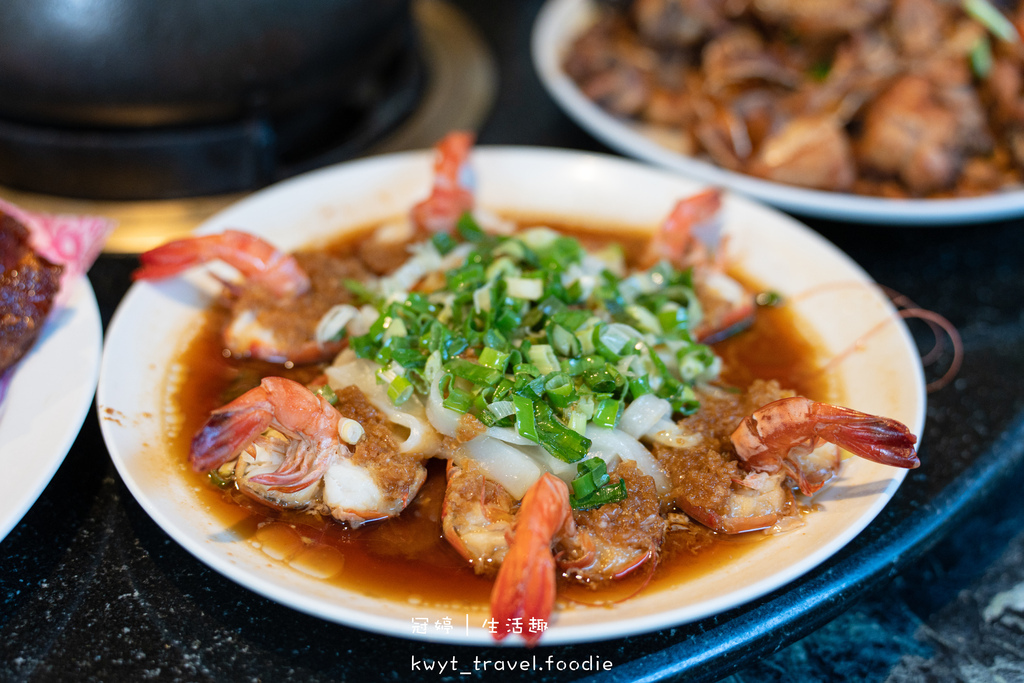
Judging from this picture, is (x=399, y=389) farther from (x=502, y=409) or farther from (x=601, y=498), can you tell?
(x=601, y=498)

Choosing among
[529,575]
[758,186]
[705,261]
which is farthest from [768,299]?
[529,575]

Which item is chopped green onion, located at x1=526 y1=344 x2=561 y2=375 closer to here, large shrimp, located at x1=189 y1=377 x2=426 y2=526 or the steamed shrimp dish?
large shrimp, located at x1=189 y1=377 x2=426 y2=526

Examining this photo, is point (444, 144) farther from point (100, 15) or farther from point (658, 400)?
point (658, 400)

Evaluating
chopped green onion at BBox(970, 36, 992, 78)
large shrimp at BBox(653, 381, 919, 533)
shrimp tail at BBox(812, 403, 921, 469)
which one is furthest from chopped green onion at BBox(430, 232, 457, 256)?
chopped green onion at BBox(970, 36, 992, 78)

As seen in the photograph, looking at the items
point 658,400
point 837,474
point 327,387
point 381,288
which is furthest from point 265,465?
point 837,474

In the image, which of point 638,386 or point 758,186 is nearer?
point 638,386

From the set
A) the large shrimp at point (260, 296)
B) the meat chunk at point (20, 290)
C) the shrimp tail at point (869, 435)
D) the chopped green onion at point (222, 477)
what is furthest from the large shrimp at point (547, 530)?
the meat chunk at point (20, 290)
